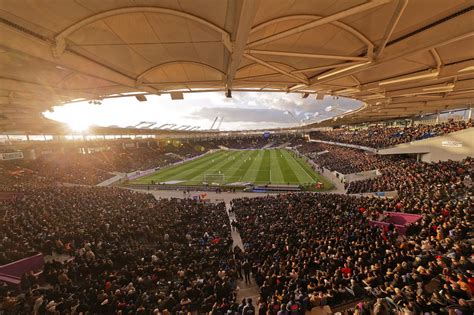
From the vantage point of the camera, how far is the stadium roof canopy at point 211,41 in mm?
4324

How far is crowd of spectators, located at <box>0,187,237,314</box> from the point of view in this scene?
7352mm

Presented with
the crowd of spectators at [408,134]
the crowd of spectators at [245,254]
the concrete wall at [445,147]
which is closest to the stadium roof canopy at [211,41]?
the crowd of spectators at [245,254]

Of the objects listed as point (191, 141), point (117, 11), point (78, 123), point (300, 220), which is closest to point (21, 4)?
point (117, 11)

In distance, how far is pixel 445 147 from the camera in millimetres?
26047

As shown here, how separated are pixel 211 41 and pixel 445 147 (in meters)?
32.5

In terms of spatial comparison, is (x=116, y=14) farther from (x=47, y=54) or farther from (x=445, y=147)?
(x=445, y=147)

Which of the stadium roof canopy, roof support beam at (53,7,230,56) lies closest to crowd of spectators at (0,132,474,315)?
the stadium roof canopy

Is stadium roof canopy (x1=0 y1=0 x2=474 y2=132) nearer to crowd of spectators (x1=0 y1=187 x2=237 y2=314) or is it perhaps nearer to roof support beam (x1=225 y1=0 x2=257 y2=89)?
roof support beam (x1=225 y1=0 x2=257 y2=89)

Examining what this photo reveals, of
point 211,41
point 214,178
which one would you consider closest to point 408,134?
point 214,178

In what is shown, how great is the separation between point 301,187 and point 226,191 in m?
10.2

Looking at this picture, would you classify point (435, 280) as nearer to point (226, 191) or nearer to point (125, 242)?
point (125, 242)

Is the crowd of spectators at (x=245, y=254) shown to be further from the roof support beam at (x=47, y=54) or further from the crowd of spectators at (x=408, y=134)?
the crowd of spectators at (x=408, y=134)

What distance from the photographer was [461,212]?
10984 millimetres

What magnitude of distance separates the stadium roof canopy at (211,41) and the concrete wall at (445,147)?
66.6 ft
